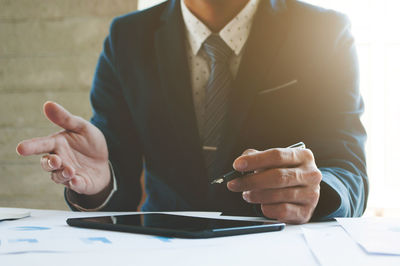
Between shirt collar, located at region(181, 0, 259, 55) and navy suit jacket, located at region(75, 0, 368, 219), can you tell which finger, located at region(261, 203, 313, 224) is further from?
shirt collar, located at region(181, 0, 259, 55)

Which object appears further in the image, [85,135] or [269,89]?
[269,89]

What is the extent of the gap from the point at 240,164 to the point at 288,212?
0.35 ft

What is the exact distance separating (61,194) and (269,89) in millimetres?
1308

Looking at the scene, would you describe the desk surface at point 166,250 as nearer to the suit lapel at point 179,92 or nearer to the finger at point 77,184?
the finger at point 77,184

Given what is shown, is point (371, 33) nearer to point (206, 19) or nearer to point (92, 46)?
point (206, 19)

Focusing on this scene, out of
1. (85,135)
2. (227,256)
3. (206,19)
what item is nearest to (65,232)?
(227,256)

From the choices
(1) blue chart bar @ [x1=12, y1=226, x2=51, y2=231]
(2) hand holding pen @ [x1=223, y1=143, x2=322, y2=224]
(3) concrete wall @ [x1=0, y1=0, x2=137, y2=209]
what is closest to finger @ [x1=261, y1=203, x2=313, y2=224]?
(2) hand holding pen @ [x1=223, y1=143, x2=322, y2=224]

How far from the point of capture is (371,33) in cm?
177

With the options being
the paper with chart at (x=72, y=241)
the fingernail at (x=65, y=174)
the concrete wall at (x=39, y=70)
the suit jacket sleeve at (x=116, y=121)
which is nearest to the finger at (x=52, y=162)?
the fingernail at (x=65, y=174)

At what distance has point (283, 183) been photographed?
0.56m

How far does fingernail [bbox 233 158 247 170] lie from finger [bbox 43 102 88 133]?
1.17 feet

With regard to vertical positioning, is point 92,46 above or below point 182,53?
above

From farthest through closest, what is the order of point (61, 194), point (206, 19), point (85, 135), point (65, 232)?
point (61, 194) → point (206, 19) → point (85, 135) → point (65, 232)

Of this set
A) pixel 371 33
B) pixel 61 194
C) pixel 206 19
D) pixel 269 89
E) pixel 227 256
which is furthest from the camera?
pixel 61 194
